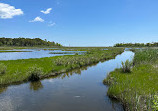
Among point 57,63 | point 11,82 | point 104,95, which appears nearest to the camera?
point 104,95

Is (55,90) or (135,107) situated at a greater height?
(135,107)

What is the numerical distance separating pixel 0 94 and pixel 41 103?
5.34 metres

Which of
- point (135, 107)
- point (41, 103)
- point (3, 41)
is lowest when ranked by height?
point (41, 103)

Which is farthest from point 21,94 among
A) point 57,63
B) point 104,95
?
point 57,63

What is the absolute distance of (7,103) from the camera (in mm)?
11203

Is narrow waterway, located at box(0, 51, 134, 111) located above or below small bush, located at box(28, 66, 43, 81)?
below

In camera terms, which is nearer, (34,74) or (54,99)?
(54,99)

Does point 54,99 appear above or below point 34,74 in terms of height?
below

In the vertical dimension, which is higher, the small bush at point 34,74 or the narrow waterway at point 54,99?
the small bush at point 34,74

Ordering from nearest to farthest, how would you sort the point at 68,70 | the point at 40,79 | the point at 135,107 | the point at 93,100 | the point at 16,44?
the point at 135,107
the point at 93,100
the point at 40,79
the point at 68,70
the point at 16,44

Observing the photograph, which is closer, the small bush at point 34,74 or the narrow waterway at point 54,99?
the narrow waterway at point 54,99

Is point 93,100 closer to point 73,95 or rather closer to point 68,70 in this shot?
point 73,95

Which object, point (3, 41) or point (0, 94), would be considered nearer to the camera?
point (0, 94)

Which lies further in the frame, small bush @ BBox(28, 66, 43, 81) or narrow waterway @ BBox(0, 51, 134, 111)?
small bush @ BBox(28, 66, 43, 81)
